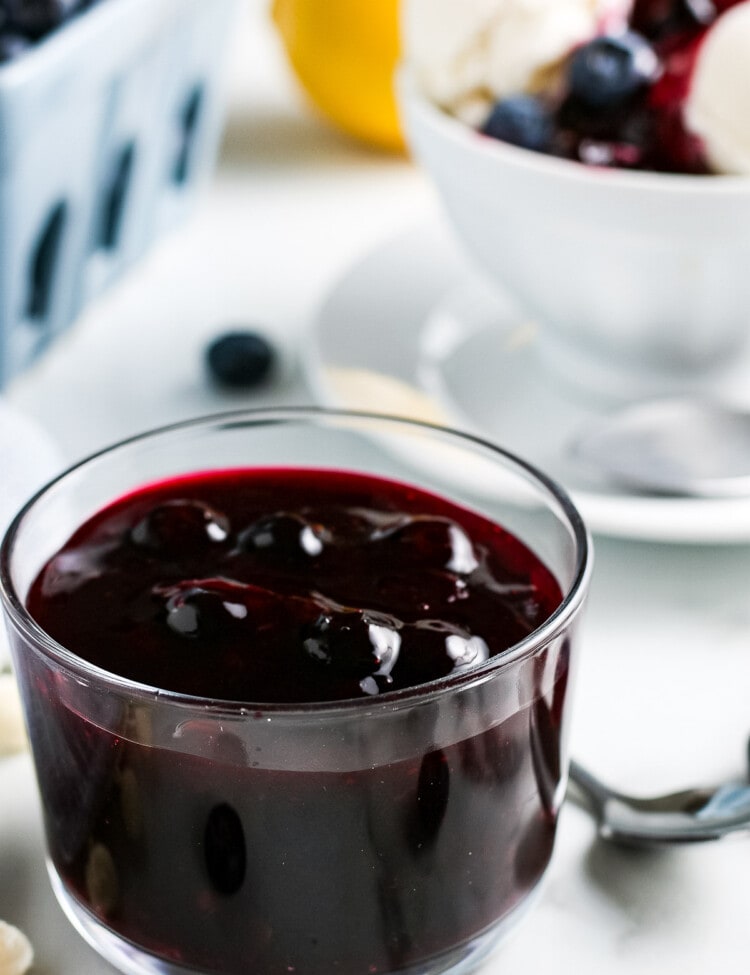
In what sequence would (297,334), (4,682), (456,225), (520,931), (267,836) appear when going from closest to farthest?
1. (267,836)
2. (520,931)
3. (4,682)
4. (456,225)
5. (297,334)

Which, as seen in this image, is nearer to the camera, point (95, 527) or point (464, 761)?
point (464, 761)

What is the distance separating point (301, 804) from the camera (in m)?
0.63

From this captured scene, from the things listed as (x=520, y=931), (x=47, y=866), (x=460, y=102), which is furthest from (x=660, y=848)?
(x=460, y=102)

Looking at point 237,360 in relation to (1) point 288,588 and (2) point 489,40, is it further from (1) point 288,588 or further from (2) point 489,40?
(1) point 288,588

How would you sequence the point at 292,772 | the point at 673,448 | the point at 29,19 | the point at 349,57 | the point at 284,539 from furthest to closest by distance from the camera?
1. the point at 349,57
2. the point at 29,19
3. the point at 673,448
4. the point at 284,539
5. the point at 292,772

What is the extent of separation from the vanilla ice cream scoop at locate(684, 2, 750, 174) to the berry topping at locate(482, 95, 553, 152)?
0.13m

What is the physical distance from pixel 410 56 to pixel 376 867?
89 centimetres

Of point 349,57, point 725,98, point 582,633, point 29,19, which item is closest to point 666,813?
point 582,633

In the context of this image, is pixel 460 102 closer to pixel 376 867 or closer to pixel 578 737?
pixel 578 737

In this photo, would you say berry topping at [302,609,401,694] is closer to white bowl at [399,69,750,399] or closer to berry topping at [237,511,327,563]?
berry topping at [237,511,327,563]

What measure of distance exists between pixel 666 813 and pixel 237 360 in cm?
70

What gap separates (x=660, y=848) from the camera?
0.81m

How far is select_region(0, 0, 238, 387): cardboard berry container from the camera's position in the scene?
1.19 m

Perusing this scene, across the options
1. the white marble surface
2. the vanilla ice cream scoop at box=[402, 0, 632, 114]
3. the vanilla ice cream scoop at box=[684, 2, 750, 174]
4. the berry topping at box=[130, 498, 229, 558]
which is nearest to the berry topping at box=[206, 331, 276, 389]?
the white marble surface
